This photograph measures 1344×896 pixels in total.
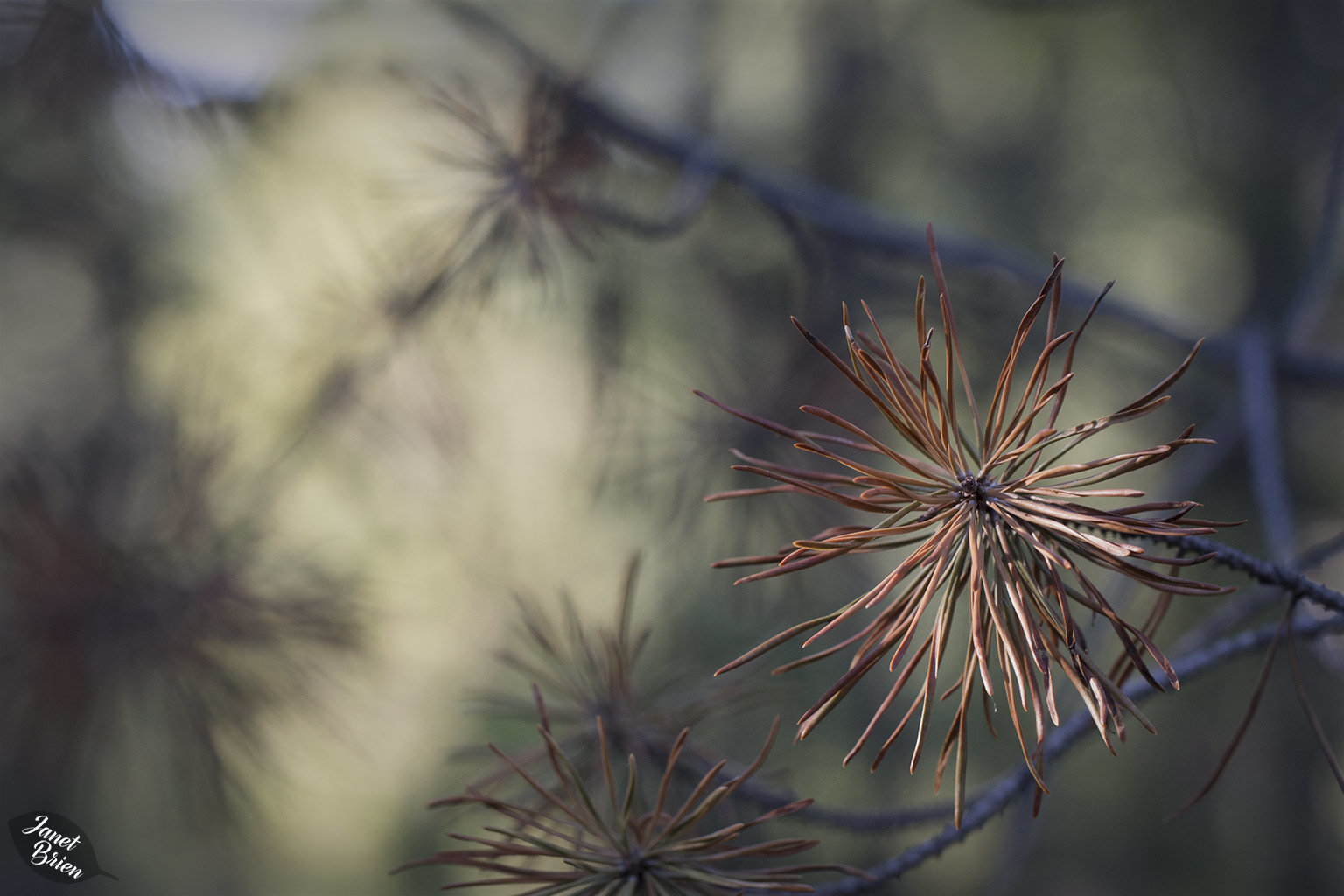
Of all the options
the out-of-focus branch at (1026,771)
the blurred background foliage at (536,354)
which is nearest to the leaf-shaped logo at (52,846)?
the blurred background foliage at (536,354)

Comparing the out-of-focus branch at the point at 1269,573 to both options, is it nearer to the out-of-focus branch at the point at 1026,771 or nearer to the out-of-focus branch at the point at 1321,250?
the out-of-focus branch at the point at 1026,771

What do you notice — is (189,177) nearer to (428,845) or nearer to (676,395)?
(676,395)

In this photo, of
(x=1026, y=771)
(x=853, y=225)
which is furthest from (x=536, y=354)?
(x=1026, y=771)

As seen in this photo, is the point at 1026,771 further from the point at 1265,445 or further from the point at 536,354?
the point at 536,354

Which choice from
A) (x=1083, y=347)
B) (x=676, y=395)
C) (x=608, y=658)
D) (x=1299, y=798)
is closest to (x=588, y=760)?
(x=608, y=658)

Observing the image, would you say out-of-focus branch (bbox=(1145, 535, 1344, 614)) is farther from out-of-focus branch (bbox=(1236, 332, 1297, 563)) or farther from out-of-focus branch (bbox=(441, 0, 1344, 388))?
out-of-focus branch (bbox=(441, 0, 1344, 388))
